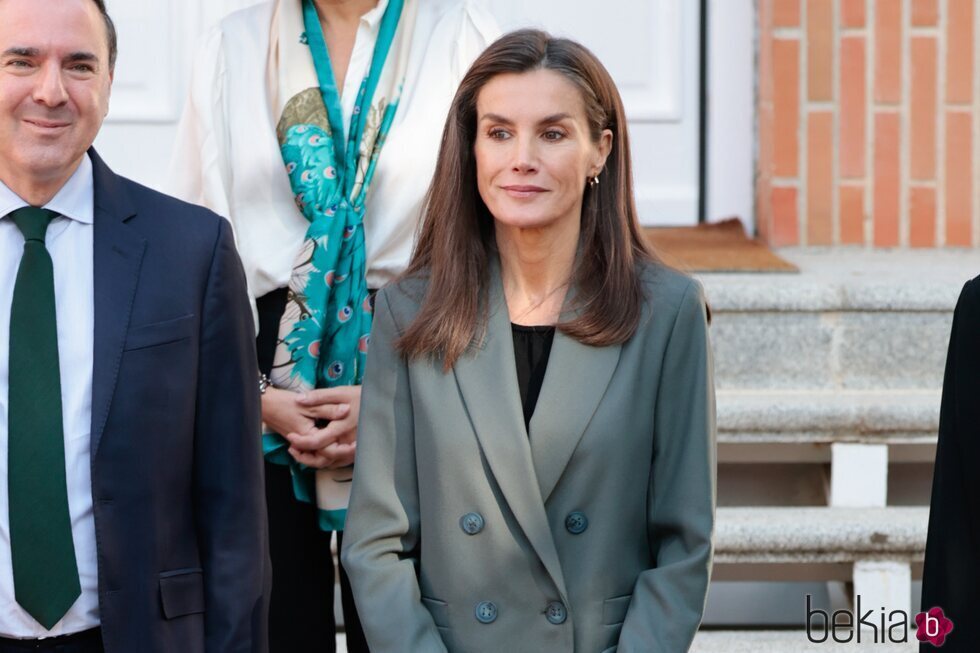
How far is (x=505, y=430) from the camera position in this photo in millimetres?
2285

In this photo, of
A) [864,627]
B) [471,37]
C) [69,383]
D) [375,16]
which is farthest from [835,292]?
[69,383]

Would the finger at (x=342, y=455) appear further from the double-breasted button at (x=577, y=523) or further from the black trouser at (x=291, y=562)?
the double-breasted button at (x=577, y=523)

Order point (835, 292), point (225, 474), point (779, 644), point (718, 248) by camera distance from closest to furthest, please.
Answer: point (225, 474) < point (779, 644) < point (835, 292) < point (718, 248)

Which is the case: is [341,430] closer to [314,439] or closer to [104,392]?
[314,439]

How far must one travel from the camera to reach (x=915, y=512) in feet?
12.2

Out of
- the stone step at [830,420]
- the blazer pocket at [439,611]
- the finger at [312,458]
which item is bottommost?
the stone step at [830,420]

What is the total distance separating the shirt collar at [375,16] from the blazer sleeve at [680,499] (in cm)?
90

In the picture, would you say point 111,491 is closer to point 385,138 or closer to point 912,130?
point 385,138

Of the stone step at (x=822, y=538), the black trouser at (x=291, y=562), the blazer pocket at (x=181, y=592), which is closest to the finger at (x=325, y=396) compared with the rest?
the black trouser at (x=291, y=562)

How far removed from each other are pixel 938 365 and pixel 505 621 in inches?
85.9

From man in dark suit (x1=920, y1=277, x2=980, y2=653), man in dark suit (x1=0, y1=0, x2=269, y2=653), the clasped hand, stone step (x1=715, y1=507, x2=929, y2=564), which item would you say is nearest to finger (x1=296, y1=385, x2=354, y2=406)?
the clasped hand

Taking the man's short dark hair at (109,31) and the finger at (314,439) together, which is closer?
the man's short dark hair at (109,31)

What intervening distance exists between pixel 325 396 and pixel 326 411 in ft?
0.10

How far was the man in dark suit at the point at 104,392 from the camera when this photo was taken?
2.07 m
